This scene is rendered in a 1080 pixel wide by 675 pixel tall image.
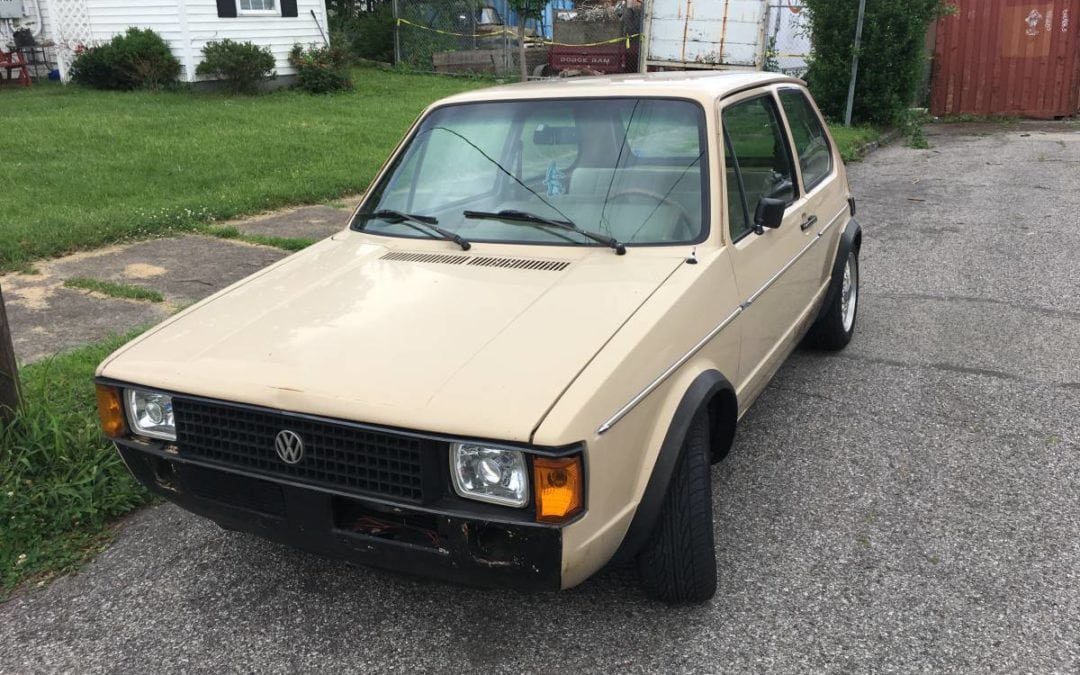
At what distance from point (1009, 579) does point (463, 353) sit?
6.63 feet

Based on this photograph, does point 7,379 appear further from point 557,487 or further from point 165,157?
point 165,157

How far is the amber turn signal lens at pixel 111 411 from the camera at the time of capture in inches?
113

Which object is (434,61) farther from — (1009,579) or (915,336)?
(1009,579)

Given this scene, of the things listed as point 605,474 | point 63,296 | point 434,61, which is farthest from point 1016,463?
point 434,61

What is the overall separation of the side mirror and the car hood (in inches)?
22.8

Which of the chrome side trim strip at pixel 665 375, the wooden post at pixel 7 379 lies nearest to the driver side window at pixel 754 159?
the chrome side trim strip at pixel 665 375

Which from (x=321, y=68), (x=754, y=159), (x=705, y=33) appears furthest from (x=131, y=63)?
(x=754, y=159)

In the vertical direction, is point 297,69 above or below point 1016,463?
above

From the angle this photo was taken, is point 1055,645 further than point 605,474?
Yes

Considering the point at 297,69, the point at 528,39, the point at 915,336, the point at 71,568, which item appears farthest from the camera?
the point at 528,39

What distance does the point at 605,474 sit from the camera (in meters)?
2.43

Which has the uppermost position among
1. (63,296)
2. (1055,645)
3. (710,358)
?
(710,358)

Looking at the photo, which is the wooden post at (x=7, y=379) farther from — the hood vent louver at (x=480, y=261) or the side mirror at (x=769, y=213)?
the side mirror at (x=769, y=213)

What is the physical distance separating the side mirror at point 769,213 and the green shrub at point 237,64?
14.0m
